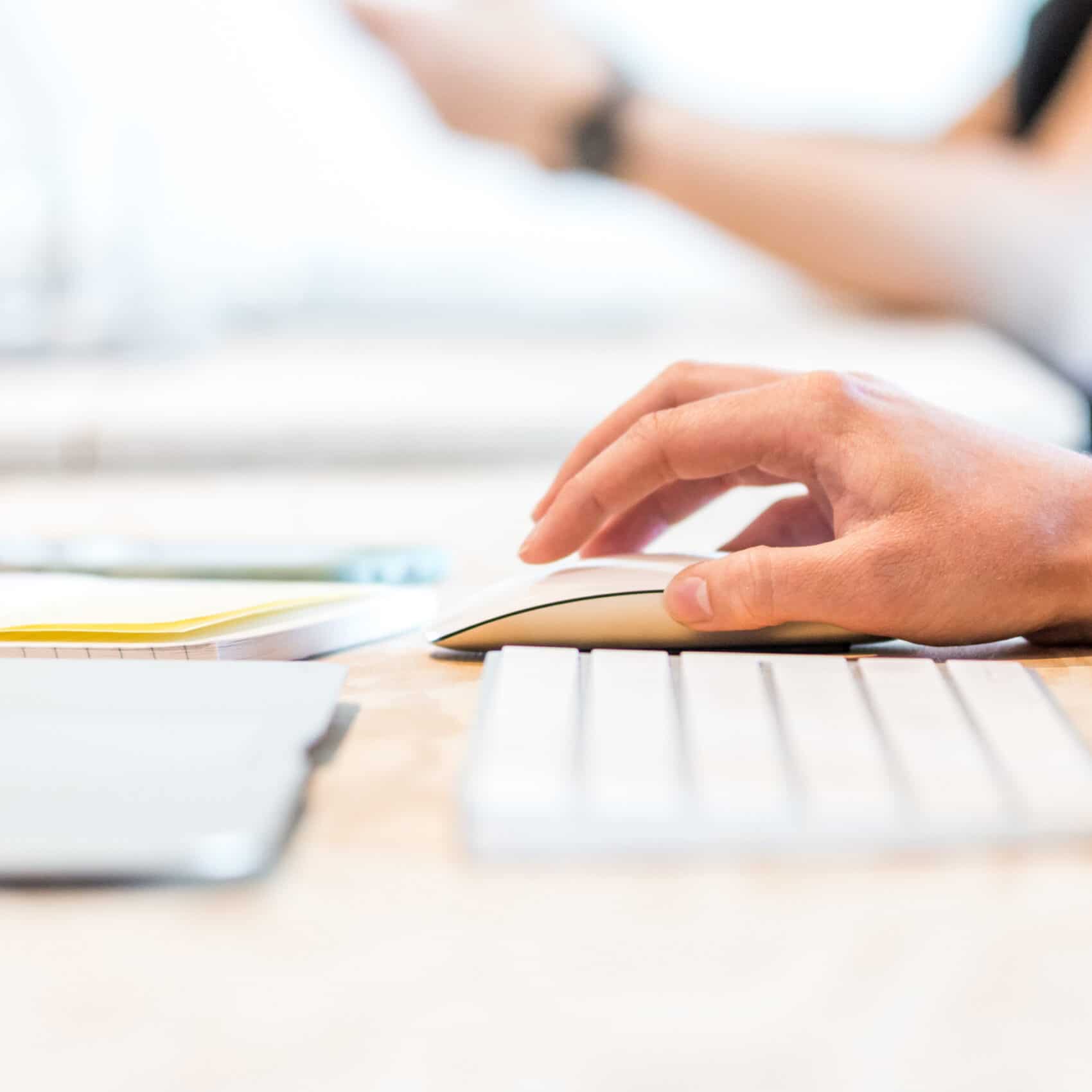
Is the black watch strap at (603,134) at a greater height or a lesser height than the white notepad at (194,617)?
greater

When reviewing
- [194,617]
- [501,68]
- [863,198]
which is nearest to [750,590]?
[194,617]

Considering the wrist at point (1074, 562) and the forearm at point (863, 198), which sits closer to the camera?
the wrist at point (1074, 562)

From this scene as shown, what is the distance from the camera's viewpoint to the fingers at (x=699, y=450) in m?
0.59

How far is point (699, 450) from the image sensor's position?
615 millimetres

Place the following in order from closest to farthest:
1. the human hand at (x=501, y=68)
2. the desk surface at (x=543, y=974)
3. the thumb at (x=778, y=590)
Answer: the desk surface at (x=543, y=974) < the thumb at (x=778, y=590) < the human hand at (x=501, y=68)

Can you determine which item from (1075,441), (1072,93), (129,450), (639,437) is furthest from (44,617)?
(1072,93)

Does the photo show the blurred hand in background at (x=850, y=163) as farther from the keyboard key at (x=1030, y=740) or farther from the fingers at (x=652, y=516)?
the keyboard key at (x=1030, y=740)

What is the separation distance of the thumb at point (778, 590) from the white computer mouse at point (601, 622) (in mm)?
17

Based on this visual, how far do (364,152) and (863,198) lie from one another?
71 centimetres

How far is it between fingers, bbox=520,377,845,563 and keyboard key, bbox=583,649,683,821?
0.44 feet

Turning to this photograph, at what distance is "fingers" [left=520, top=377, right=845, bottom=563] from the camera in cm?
59

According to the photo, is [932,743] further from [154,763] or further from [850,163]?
[850,163]

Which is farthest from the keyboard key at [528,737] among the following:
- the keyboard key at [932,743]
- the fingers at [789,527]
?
the fingers at [789,527]

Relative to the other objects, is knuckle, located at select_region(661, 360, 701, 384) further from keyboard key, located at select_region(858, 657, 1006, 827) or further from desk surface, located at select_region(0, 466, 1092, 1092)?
desk surface, located at select_region(0, 466, 1092, 1092)
